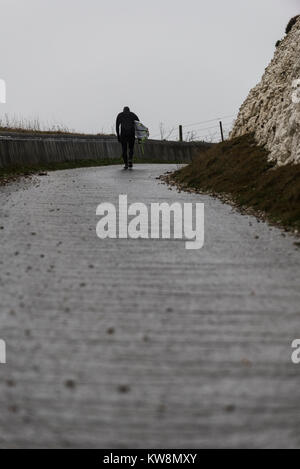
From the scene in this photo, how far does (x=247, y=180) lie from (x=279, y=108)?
4137 mm

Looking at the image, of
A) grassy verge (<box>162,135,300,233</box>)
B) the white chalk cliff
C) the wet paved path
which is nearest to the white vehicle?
the white chalk cliff

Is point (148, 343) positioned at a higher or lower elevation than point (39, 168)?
lower

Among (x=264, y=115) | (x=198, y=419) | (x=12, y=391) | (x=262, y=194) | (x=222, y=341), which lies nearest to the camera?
(x=198, y=419)

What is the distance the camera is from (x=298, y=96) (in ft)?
56.1

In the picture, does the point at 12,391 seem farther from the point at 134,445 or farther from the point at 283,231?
the point at 283,231

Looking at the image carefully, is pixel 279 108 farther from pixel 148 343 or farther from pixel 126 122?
pixel 148 343

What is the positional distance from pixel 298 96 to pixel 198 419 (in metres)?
14.2

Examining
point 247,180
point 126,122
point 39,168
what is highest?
point 126,122

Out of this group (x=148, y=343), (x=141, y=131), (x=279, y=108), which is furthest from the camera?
(x=141, y=131)

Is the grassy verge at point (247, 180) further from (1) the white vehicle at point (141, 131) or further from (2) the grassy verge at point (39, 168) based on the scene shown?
(1) the white vehicle at point (141, 131)

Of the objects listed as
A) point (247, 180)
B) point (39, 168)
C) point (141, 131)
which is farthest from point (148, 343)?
point (141, 131)

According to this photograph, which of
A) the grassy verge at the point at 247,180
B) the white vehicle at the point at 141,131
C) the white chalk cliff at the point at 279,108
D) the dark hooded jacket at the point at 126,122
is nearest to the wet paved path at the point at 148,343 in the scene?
the grassy verge at the point at 247,180

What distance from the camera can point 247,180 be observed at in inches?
650

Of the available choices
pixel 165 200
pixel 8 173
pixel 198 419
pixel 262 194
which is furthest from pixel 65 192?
pixel 198 419
